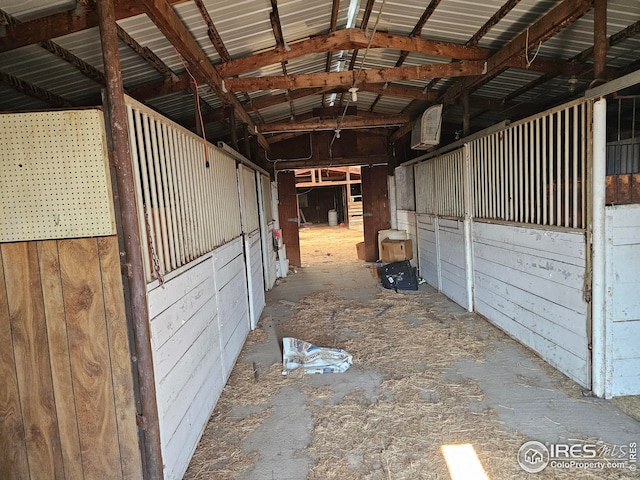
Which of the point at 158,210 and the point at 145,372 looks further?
the point at 158,210

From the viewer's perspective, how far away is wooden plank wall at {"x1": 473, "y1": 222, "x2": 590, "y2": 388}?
2652 millimetres

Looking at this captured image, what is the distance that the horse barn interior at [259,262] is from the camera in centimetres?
158

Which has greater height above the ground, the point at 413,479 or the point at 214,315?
the point at 214,315

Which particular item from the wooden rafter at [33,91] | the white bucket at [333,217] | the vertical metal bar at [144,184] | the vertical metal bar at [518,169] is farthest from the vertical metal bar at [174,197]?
the white bucket at [333,217]

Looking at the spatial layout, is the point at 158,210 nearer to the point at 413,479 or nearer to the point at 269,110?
the point at 413,479

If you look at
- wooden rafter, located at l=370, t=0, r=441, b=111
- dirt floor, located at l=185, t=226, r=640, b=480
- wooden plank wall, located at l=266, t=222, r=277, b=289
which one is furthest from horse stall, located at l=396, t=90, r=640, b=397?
wooden plank wall, located at l=266, t=222, r=277, b=289

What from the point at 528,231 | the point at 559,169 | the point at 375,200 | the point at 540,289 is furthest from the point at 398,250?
the point at 559,169

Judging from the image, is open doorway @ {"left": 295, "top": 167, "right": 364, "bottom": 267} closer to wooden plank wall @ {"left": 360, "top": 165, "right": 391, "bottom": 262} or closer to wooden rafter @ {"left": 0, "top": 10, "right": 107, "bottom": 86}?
wooden plank wall @ {"left": 360, "top": 165, "right": 391, "bottom": 262}

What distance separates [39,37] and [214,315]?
6.94 ft

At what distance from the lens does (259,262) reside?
17.1ft

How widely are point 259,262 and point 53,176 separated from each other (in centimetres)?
374

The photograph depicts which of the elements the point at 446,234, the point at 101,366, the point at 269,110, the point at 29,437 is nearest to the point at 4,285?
the point at 101,366

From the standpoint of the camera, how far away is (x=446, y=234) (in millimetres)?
5121

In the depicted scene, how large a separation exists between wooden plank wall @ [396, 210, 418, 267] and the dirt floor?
8.93 ft
